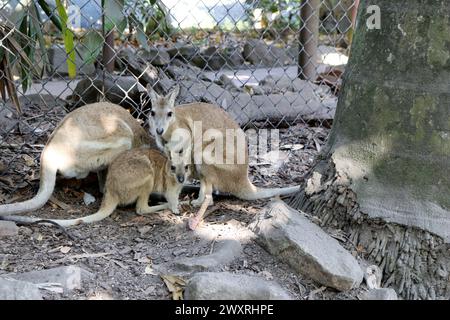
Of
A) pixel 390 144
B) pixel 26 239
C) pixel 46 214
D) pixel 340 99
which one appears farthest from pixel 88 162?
pixel 390 144

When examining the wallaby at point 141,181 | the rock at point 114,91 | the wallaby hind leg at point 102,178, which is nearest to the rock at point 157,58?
the rock at point 114,91

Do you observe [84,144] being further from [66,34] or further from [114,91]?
[114,91]

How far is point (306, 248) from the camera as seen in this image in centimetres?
351

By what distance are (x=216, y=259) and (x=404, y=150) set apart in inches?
48.7

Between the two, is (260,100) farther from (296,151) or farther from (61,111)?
(61,111)

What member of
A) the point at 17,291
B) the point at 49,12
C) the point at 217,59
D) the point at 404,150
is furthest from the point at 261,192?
the point at 217,59

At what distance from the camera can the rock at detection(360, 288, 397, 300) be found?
3.32 m

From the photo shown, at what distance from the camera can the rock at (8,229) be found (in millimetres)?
3926

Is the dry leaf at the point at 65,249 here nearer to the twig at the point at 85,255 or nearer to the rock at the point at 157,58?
the twig at the point at 85,255

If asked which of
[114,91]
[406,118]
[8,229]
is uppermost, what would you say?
[406,118]

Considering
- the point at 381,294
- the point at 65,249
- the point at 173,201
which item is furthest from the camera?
the point at 173,201

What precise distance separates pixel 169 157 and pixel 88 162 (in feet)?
1.85

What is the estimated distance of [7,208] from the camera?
4.07m
